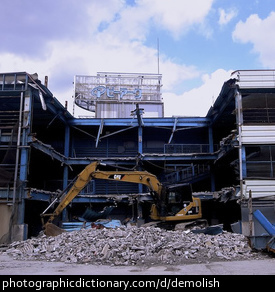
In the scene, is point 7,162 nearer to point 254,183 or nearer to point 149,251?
point 149,251

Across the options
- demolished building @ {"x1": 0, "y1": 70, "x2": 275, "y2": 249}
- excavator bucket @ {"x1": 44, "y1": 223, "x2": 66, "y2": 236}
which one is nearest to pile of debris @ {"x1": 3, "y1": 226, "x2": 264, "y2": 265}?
excavator bucket @ {"x1": 44, "y1": 223, "x2": 66, "y2": 236}

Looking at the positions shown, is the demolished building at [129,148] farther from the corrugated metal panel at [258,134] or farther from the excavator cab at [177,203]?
the excavator cab at [177,203]

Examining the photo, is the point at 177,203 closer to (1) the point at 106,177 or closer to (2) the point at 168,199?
(2) the point at 168,199

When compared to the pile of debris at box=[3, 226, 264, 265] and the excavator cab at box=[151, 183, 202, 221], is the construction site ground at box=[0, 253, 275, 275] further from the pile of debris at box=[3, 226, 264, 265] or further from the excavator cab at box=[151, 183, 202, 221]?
the excavator cab at box=[151, 183, 202, 221]

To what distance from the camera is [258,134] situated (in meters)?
22.4

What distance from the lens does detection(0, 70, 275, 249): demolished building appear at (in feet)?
70.5

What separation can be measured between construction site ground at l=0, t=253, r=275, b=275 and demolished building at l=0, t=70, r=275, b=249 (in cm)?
741

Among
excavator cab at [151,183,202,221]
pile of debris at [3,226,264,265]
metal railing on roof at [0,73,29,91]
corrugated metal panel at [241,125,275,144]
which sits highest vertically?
metal railing on roof at [0,73,29,91]

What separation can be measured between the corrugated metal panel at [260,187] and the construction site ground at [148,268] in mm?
8151

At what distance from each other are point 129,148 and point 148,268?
2133 cm

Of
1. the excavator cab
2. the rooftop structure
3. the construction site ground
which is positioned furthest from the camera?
the rooftop structure

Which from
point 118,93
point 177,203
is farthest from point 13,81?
point 118,93
